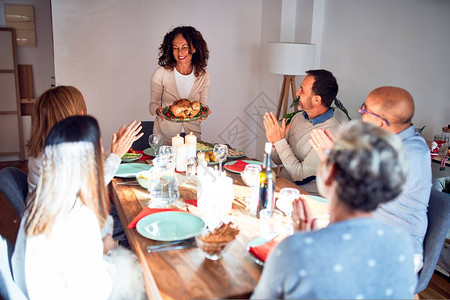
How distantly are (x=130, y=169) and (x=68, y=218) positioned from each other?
990 millimetres

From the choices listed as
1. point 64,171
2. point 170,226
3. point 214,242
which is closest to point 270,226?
point 214,242

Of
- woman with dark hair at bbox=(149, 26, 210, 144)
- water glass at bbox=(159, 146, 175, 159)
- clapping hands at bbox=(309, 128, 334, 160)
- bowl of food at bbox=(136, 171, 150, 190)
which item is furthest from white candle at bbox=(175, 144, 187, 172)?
woman with dark hair at bbox=(149, 26, 210, 144)

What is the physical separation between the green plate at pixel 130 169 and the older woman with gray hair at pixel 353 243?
1322mm

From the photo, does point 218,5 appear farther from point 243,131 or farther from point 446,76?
point 446,76

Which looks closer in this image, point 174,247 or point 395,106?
point 174,247

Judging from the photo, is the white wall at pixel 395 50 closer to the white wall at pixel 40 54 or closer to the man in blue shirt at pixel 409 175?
the man in blue shirt at pixel 409 175

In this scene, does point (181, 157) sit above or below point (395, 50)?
below

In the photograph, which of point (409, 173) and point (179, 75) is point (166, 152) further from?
point (409, 173)

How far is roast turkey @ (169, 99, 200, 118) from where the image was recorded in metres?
2.68

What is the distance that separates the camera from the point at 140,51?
4.34 m

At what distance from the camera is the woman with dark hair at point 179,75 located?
315 cm

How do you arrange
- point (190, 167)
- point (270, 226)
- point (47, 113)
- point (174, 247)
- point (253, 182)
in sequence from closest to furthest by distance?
point (174, 247)
point (270, 226)
point (47, 113)
point (253, 182)
point (190, 167)

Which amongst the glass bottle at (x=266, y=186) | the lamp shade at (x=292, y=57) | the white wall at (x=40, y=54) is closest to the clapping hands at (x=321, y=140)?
the glass bottle at (x=266, y=186)

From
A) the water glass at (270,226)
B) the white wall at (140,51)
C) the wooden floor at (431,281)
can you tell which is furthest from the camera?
the white wall at (140,51)
